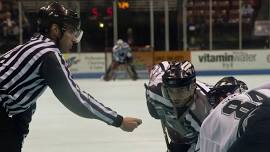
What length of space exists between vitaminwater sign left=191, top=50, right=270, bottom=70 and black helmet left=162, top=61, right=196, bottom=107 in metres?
12.7

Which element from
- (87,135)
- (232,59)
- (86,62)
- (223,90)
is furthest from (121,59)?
(223,90)

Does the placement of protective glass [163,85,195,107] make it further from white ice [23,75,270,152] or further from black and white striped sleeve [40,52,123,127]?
white ice [23,75,270,152]

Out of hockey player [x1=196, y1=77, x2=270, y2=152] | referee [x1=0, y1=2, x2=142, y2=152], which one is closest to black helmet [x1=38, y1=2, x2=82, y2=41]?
referee [x1=0, y1=2, x2=142, y2=152]

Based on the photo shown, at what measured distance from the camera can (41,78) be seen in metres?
2.11

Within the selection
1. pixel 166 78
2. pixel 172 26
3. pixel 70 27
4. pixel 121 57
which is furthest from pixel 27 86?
pixel 172 26

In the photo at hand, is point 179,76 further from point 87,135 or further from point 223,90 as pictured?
point 87,135

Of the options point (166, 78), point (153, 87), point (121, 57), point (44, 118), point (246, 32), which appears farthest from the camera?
point (246, 32)

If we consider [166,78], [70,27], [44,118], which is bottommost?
[44,118]

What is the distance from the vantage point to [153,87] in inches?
93.6

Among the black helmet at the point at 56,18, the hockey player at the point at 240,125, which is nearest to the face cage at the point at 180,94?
the black helmet at the point at 56,18

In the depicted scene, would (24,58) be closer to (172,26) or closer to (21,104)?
(21,104)

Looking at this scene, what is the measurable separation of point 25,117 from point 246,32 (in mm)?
15561

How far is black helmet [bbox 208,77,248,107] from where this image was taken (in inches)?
55.0

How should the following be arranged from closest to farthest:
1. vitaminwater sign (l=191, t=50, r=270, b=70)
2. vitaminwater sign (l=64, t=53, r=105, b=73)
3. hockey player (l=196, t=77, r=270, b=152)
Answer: hockey player (l=196, t=77, r=270, b=152) < vitaminwater sign (l=191, t=50, r=270, b=70) < vitaminwater sign (l=64, t=53, r=105, b=73)
